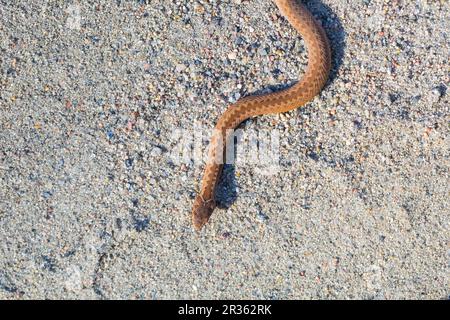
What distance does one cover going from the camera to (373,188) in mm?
5441

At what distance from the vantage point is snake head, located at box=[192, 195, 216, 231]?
5.37 metres

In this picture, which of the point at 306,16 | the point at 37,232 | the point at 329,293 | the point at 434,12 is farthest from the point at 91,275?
the point at 434,12

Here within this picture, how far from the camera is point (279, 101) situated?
5410 millimetres

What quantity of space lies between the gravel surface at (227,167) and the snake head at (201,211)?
0.40ft

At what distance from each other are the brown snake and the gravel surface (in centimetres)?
13

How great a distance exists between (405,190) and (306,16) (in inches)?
75.6

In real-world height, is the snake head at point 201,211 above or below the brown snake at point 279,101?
below

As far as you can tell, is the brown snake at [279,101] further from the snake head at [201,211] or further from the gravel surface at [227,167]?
the gravel surface at [227,167]

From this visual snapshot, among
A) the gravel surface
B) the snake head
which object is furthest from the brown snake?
the gravel surface

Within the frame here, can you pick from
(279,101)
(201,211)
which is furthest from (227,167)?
(279,101)

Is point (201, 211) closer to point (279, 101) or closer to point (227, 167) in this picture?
point (227, 167)

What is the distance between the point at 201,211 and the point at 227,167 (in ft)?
1.69

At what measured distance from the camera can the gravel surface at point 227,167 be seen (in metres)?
5.44

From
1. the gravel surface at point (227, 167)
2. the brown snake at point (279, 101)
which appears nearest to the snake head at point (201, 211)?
the brown snake at point (279, 101)
